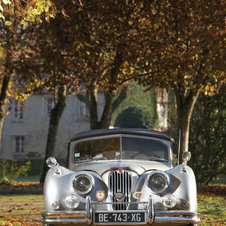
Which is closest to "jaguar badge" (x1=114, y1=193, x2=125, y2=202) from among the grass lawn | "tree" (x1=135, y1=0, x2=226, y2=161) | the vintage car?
the vintage car

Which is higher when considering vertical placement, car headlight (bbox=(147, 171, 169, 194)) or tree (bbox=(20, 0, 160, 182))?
tree (bbox=(20, 0, 160, 182))

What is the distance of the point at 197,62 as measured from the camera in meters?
13.0

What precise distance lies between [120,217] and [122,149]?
1524 millimetres

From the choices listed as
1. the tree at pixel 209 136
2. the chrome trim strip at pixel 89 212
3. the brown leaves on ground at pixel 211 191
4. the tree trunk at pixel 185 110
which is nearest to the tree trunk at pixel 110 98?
the tree trunk at pixel 185 110

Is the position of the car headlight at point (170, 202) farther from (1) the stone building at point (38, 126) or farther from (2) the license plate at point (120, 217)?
(1) the stone building at point (38, 126)

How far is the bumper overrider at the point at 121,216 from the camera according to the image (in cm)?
496

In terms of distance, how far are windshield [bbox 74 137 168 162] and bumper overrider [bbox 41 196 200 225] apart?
1.33 metres

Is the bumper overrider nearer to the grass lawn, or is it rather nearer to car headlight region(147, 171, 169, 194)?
car headlight region(147, 171, 169, 194)

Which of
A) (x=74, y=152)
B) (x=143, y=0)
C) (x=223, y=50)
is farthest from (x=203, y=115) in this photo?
(x=74, y=152)

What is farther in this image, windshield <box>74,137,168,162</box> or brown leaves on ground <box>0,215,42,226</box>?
brown leaves on ground <box>0,215,42,226</box>

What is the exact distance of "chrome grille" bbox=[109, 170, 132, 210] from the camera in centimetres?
527

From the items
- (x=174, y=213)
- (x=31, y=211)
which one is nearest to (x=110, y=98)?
(x=31, y=211)

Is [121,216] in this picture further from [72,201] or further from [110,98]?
[110,98]

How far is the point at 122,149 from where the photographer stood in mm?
6293
